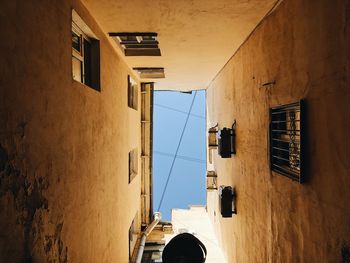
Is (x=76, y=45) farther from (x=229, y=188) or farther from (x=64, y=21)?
(x=229, y=188)

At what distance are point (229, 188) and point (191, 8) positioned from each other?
4.57 meters

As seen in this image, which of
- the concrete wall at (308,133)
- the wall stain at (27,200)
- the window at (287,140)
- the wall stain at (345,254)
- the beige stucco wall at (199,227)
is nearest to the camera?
the wall stain at (27,200)

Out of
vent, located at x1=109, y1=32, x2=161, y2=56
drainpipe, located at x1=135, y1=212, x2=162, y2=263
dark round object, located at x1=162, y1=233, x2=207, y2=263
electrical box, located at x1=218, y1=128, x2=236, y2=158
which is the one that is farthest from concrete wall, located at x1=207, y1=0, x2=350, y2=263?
drainpipe, located at x1=135, y1=212, x2=162, y2=263

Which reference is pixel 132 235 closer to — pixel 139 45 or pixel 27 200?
pixel 139 45

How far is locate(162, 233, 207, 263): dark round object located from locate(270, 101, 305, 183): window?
4.87 ft

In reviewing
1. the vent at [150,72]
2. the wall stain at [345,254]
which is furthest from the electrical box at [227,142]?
the wall stain at [345,254]

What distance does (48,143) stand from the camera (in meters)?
3.27

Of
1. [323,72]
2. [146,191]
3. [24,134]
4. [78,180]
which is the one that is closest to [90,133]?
[78,180]

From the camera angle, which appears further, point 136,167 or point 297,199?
point 136,167

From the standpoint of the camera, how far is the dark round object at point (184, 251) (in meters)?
3.65

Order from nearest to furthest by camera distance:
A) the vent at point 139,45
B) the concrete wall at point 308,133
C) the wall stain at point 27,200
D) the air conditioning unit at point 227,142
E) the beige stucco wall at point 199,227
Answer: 1. the wall stain at point 27,200
2. the concrete wall at point 308,133
3. the vent at point 139,45
4. the air conditioning unit at point 227,142
5. the beige stucco wall at point 199,227

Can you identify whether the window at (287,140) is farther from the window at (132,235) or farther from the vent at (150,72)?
the window at (132,235)

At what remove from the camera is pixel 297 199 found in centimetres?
369

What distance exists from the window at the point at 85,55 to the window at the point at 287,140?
3218mm
